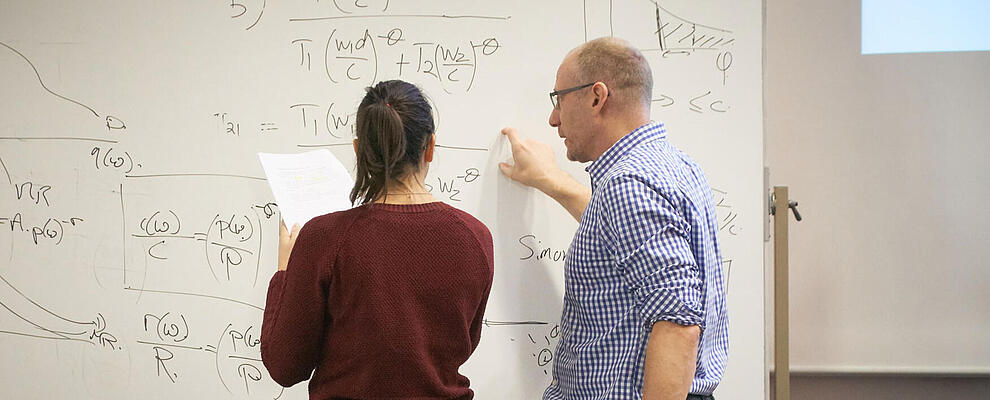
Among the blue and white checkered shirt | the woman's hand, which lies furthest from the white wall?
the woman's hand

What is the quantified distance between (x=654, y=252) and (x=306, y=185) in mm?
775

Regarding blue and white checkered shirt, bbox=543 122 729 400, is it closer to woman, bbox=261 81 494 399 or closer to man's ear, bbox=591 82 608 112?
man's ear, bbox=591 82 608 112

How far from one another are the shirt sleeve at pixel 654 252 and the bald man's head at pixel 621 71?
227mm

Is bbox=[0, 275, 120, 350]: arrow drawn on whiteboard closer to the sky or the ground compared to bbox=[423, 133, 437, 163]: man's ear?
closer to the ground

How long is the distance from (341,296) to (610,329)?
19.2 inches

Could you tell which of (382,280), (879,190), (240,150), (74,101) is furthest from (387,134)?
(879,190)

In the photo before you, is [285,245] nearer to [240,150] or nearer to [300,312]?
[300,312]

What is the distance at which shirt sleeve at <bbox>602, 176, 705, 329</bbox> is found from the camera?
1205 mm

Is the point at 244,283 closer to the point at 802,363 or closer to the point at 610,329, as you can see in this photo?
the point at 610,329

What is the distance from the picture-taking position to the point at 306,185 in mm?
1574

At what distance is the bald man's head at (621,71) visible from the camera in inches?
55.7

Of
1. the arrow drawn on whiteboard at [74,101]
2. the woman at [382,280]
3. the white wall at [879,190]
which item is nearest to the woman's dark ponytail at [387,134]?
the woman at [382,280]

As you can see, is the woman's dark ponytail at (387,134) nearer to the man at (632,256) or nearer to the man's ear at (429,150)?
the man's ear at (429,150)

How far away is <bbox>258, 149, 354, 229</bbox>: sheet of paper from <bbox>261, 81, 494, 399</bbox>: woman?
0.27 metres
